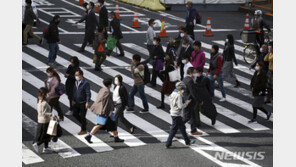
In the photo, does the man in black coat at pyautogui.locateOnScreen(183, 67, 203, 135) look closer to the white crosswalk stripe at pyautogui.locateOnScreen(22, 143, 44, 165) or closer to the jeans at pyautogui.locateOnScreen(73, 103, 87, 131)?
the jeans at pyautogui.locateOnScreen(73, 103, 87, 131)

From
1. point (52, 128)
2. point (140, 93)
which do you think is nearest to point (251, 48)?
point (140, 93)

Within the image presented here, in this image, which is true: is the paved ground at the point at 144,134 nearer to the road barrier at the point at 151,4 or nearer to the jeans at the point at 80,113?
the jeans at the point at 80,113

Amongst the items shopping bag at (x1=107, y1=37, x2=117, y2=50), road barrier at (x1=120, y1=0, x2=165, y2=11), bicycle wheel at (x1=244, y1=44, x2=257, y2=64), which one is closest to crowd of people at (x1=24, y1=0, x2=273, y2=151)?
shopping bag at (x1=107, y1=37, x2=117, y2=50)

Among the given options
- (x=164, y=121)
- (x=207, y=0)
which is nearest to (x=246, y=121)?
(x=164, y=121)

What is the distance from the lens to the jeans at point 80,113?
14.9m

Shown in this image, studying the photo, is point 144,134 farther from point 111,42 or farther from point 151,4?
point 151,4

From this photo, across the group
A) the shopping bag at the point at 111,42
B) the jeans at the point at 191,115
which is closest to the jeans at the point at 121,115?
the jeans at the point at 191,115

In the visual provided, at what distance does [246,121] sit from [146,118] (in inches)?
109

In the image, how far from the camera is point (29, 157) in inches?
531

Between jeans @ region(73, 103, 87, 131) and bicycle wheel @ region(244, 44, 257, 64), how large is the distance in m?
9.76

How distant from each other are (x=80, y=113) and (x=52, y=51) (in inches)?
269

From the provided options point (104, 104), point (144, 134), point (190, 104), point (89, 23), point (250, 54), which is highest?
point (89, 23)

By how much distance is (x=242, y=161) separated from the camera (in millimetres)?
13539

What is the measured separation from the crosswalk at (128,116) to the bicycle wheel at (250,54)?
317mm
